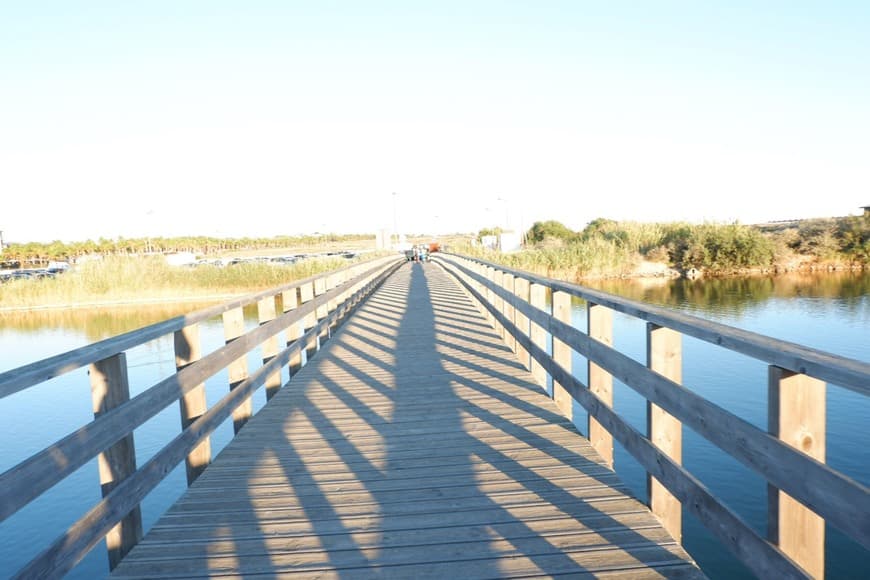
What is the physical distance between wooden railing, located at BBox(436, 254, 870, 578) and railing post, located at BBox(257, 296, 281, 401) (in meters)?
3.32

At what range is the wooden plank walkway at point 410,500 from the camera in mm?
3102

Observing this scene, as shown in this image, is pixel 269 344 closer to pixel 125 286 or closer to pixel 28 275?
pixel 125 286

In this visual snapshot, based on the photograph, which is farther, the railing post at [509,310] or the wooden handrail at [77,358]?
the railing post at [509,310]

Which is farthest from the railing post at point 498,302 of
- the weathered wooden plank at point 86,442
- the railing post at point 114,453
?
the railing post at point 114,453

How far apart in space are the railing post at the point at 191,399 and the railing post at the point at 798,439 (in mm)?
3497

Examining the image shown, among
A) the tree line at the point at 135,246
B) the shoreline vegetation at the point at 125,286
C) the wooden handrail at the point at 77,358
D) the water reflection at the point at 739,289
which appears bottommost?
the water reflection at the point at 739,289

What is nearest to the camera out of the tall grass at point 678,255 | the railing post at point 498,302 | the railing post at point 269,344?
the railing post at point 269,344

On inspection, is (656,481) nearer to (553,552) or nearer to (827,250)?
(553,552)

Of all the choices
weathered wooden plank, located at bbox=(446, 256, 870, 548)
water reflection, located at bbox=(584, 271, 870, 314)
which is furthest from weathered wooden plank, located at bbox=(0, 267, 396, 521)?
water reflection, located at bbox=(584, 271, 870, 314)

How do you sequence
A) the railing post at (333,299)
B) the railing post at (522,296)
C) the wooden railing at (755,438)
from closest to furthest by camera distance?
the wooden railing at (755,438)
the railing post at (522,296)
the railing post at (333,299)

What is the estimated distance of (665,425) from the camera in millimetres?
3426

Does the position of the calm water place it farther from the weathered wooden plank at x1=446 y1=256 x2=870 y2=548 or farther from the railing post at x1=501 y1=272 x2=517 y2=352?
the weathered wooden plank at x1=446 y1=256 x2=870 y2=548

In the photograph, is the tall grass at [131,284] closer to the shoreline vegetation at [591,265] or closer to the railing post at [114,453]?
the shoreline vegetation at [591,265]

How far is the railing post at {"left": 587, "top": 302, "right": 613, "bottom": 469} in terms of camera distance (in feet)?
14.4
